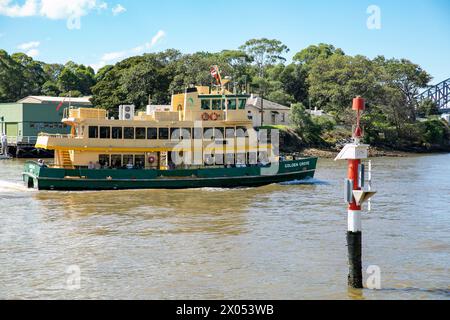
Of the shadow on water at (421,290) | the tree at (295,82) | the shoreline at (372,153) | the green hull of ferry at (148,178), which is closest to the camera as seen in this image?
the shadow on water at (421,290)

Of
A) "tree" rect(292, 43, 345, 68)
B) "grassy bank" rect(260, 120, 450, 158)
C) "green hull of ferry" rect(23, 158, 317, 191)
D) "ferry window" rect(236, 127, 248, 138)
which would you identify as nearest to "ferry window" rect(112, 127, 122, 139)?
"green hull of ferry" rect(23, 158, 317, 191)

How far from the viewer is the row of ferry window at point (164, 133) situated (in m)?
38.9

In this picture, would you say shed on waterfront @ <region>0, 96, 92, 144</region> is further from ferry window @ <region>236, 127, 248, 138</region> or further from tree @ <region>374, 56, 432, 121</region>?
tree @ <region>374, 56, 432, 121</region>

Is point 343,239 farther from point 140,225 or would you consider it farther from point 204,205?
point 204,205

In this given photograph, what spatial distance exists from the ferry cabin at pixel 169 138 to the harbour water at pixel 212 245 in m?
3.36

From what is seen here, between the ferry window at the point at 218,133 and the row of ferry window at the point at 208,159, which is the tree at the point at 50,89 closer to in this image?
the row of ferry window at the point at 208,159

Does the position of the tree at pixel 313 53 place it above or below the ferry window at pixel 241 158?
above

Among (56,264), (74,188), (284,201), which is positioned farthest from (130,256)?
(74,188)

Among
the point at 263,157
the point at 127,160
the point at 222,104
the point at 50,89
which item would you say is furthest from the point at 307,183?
the point at 50,89

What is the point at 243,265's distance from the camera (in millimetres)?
19297

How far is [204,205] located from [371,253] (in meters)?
13.0

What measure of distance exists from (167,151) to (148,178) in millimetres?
2475

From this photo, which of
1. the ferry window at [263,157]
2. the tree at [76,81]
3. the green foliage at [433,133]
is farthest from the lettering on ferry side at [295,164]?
the tree at [76,81]
